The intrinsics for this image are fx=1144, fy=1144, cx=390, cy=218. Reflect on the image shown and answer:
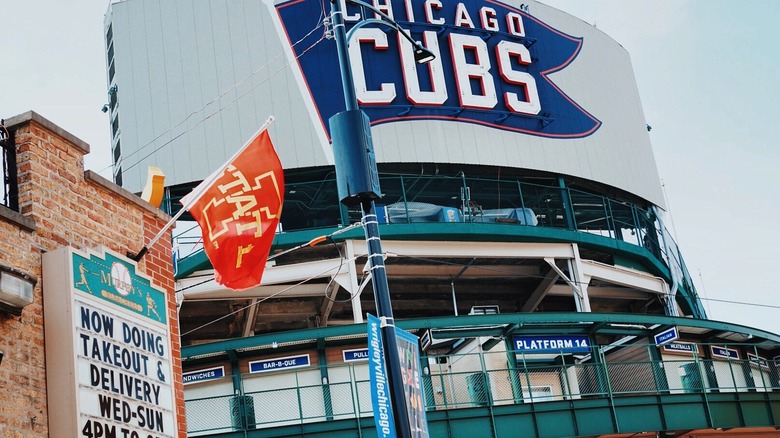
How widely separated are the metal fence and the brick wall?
1259 centimetres

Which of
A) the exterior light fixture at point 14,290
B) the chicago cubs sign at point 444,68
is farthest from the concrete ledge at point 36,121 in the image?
the chicago cubs sign at point 444,68

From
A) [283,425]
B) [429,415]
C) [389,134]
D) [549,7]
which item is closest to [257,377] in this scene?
[283,425]

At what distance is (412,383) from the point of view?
13727mm

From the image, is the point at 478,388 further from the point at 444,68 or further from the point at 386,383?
the point at 386,383

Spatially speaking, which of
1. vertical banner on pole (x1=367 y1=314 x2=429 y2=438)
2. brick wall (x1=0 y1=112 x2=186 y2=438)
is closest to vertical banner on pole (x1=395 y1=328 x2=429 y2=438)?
vertical banner on pole (x1=367 y1=314 x2=429 y2=438)

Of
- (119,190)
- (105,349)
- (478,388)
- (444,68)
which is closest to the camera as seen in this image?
(105,349)

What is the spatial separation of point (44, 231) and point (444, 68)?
78.2 feet

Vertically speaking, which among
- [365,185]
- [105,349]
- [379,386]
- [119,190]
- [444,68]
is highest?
[444,68]

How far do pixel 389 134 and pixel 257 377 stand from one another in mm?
8452

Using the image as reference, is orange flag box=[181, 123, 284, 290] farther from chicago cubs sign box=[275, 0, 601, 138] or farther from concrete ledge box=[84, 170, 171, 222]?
chicago cubs sign box=[275, 0, 601, 138]

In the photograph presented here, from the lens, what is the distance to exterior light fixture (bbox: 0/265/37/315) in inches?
431

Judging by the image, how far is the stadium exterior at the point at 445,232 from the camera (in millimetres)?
28750

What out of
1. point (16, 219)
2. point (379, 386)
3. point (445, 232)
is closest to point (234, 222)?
point (379, 386)

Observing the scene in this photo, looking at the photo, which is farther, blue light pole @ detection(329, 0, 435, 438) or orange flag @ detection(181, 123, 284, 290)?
orange flag @ detection(181, 123, 284, 290)
